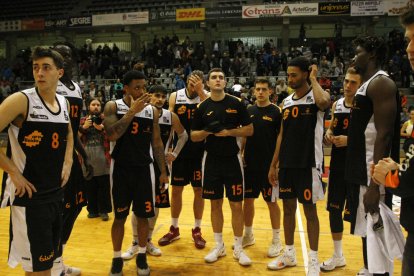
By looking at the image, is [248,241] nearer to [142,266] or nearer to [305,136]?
[142,266]

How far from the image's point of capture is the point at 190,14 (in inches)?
805

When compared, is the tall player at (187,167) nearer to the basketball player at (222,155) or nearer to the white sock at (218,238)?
the white sock at (218,238)

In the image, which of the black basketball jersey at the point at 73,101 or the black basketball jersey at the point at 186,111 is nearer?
the black basketball jersey at the point at 73,101

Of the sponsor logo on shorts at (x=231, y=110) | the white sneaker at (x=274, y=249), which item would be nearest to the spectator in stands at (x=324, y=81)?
the white sneaker at (x=274, y=249)

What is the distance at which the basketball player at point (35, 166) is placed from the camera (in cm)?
286

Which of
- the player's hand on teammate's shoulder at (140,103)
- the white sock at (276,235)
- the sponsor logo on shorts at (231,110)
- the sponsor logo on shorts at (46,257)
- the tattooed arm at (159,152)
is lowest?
the white sock at (276,235)

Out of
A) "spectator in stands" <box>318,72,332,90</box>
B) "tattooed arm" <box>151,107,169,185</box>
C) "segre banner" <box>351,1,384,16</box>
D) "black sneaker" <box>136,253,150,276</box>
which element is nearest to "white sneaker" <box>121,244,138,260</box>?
"black sneaker" <box>136,253,150,276</box>

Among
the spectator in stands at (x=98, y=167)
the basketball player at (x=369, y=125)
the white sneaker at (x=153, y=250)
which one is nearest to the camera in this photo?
the basketball player at (x=369, y=125)

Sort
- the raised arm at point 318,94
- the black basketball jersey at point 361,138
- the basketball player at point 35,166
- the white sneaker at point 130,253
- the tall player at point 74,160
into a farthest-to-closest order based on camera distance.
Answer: the white sneaker at point 130,253, the raised arm at point 318,94, the tall player at point 74,160, the black basketball jersey at point 361,138, the basketball player at point 35,166

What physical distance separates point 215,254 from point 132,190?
4.25 ft

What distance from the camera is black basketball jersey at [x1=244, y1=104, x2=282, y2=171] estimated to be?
4953mm

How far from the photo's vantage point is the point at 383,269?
2693 millimetres

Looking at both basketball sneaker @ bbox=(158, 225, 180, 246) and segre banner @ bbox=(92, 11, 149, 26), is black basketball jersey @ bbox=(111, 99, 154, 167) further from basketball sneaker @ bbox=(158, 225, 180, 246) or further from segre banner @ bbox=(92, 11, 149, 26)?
segre banner @ bbox=(92, 11, 149, 26)

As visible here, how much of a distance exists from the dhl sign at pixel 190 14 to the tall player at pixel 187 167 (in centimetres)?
1587
